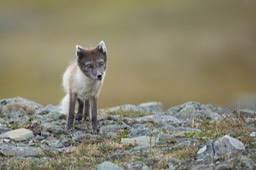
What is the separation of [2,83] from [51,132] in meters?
65.1

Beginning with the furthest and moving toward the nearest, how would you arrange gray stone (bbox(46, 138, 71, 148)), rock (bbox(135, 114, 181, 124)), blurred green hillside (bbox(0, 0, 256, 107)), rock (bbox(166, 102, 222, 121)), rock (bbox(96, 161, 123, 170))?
1. blurred green hillside (bbox(0, 0, 256, 107))
2. rock (bbox(166, 102, 222, 121))
3. rock (bbox(135, 114, 181, 124))
4. gray stone (bbox(46, 138, 71, 148))
5. rock (bbox(96, 161, 123, 170))

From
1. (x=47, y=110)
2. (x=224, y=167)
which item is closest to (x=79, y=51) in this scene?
(x=47, y=110)

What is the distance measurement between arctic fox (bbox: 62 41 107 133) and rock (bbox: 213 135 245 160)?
4.48 meters

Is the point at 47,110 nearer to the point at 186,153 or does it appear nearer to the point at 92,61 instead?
the point at 92,61

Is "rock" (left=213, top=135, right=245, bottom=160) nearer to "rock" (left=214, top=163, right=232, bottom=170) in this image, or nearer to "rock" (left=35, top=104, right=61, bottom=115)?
"rock" (left=214, top=163, right=232, bottom=170)

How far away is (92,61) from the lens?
1877cm

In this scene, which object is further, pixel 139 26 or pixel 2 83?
pixel 139 26

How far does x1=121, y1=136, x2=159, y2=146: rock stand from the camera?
1598cm

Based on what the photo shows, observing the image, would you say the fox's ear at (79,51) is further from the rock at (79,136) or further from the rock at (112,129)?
the rock at (79,136)

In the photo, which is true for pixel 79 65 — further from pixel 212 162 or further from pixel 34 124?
pixel 212 162

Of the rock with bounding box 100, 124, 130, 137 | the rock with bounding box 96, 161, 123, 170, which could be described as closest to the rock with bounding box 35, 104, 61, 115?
the rock with bounding box 100, 124, 130, 137

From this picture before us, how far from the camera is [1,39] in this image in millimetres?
100125

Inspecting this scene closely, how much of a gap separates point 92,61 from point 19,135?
9.54ft

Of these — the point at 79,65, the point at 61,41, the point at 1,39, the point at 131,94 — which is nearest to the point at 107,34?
the point at 61,41
